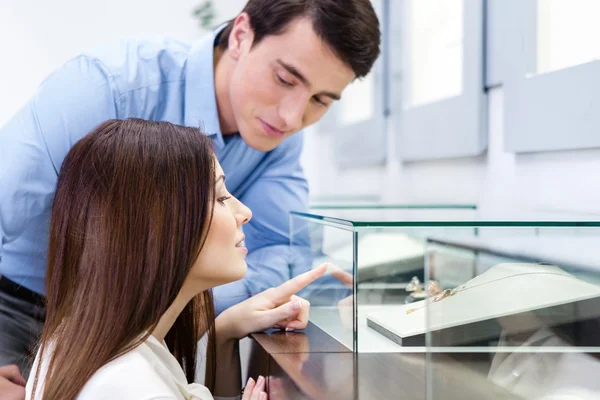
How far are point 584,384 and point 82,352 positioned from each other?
1.51ft

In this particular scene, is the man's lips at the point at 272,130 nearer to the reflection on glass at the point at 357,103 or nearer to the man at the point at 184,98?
the man at the point at 184,98

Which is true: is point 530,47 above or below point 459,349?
above

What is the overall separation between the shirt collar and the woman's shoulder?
50cm

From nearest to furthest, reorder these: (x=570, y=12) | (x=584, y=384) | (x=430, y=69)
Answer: (x=584, y=384), (x=570, y=12), (x=430, y=69)

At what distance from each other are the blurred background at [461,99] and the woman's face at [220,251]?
303mm

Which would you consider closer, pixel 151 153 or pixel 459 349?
pixel 459 349

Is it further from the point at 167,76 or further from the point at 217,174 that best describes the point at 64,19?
the point at 217,174

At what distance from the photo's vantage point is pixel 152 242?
725 mm

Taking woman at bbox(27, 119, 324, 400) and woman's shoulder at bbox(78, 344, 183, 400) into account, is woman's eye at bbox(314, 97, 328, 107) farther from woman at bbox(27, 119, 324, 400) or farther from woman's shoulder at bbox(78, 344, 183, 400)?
woman's shoulder at bbox(78, 344, 183, 400)

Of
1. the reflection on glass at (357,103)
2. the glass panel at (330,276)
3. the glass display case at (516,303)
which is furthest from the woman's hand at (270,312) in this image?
the reflection on glass at (357,103)

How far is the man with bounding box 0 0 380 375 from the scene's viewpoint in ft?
3.10

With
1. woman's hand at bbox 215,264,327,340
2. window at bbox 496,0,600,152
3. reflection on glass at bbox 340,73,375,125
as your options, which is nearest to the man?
woman's hand at bbox 215,264,327,340

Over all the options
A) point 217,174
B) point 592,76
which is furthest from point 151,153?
point 592,76

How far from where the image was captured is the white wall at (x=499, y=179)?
93cm
